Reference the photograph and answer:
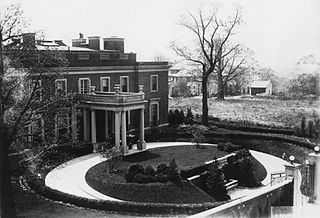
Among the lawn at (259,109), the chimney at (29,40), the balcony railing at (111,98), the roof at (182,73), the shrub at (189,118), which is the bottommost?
the shrub at (189,118)

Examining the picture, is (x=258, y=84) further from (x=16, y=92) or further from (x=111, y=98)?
(x=16, y=92)

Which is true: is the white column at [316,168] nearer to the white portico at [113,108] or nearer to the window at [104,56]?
the white portico at [113,108]

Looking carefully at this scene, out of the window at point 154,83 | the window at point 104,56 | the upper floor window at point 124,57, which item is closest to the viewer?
the window at point 104,56

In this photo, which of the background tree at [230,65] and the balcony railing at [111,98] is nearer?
the balcony railing at [111,98]

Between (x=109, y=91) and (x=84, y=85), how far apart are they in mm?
2189

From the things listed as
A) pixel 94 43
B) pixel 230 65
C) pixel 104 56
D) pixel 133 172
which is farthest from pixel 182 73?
pixel 133 172

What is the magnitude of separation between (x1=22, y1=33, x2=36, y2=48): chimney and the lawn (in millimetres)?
15079

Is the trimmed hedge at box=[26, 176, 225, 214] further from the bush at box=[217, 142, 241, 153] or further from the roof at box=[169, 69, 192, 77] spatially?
the roof at box=[169, 69, 192, 77]

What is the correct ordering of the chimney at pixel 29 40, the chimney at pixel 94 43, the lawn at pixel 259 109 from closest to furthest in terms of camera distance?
the chimney at pixel 29 40, the lawn at pixel 259 109, the chimney at pixel 94 43

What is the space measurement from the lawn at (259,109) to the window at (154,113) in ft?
14.2

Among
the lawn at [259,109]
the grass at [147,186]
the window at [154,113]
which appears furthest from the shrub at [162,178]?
the window at [154,113]

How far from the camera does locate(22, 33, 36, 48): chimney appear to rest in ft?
47.0

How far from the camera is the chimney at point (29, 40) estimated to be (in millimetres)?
14312

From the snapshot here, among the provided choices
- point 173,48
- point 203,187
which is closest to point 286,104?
point 173,48
